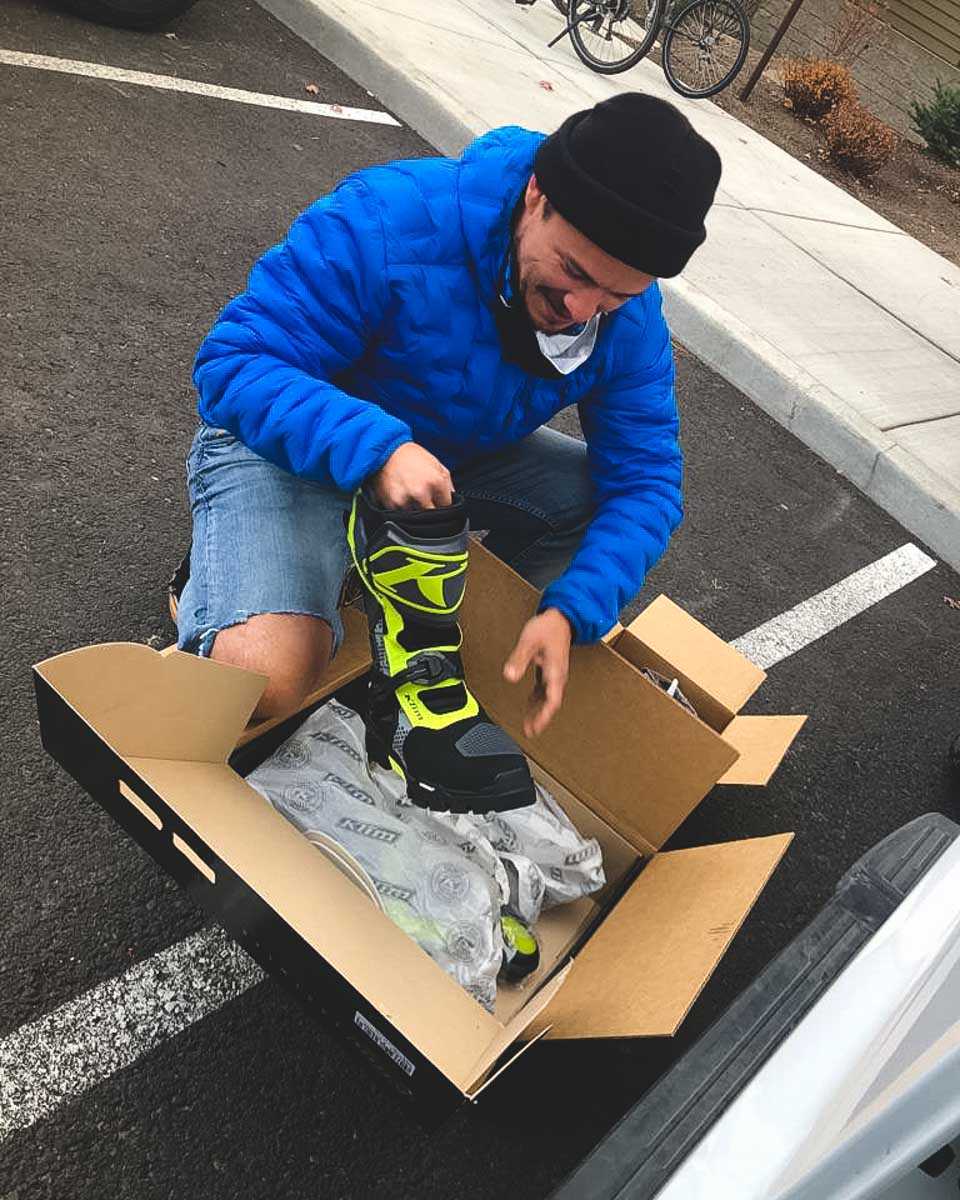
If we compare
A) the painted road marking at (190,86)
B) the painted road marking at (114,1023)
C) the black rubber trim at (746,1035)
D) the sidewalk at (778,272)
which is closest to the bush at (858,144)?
the sidewalk at (778,272)

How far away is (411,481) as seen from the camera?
5.59 feet

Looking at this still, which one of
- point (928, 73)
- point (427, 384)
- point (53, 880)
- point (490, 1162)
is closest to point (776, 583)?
point (427, 384)

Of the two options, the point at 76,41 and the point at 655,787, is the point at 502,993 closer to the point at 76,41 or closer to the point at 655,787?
the point at 655,787

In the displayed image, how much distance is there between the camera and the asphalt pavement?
1.77 meters

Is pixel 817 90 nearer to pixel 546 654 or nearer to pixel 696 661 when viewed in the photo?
pixel 696 661

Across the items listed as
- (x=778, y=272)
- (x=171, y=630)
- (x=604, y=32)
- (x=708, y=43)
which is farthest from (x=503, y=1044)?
(x=708, y=43)

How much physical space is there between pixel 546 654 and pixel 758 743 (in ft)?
2.32

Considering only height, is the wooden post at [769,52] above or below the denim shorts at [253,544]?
above

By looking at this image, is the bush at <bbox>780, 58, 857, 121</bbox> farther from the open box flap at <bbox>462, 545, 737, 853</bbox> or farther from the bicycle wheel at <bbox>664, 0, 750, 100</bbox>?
the open box flap at <bbox>462, 545, 737, 853</bbox>

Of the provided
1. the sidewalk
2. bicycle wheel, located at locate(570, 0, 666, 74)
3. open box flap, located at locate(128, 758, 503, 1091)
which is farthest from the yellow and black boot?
bicycle wheel, located at locate(570, 0, 666, 74)

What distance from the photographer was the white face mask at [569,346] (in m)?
1.97

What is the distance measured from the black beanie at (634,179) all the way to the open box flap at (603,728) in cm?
69

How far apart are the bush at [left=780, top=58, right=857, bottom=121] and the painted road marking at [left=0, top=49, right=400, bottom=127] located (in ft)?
16.3

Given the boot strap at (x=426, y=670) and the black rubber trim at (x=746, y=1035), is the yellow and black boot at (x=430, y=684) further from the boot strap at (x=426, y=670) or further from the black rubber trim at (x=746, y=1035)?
the black rubber trim at (x=746, y=1035)
